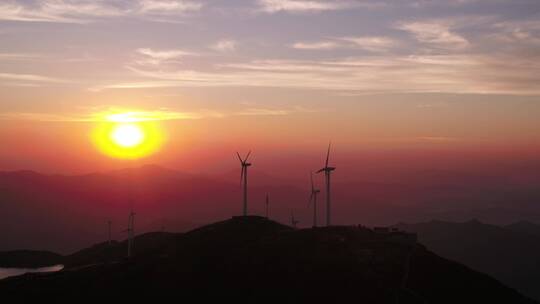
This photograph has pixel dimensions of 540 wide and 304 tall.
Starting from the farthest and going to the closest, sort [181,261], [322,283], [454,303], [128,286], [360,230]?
[360,230], [181,261], [128,286], [322,283], [454,303]

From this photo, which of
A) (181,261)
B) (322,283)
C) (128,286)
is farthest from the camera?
(181,261)

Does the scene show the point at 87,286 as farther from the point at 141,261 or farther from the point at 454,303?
the point at 454,303

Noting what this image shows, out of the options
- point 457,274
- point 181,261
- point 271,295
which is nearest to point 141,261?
point 181,261

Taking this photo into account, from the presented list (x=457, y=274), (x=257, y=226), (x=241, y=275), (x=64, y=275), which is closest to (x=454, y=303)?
(x=457, y=274)

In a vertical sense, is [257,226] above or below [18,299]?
above

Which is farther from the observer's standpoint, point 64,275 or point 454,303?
point 64,275

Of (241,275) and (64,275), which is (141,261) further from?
(241,275)
